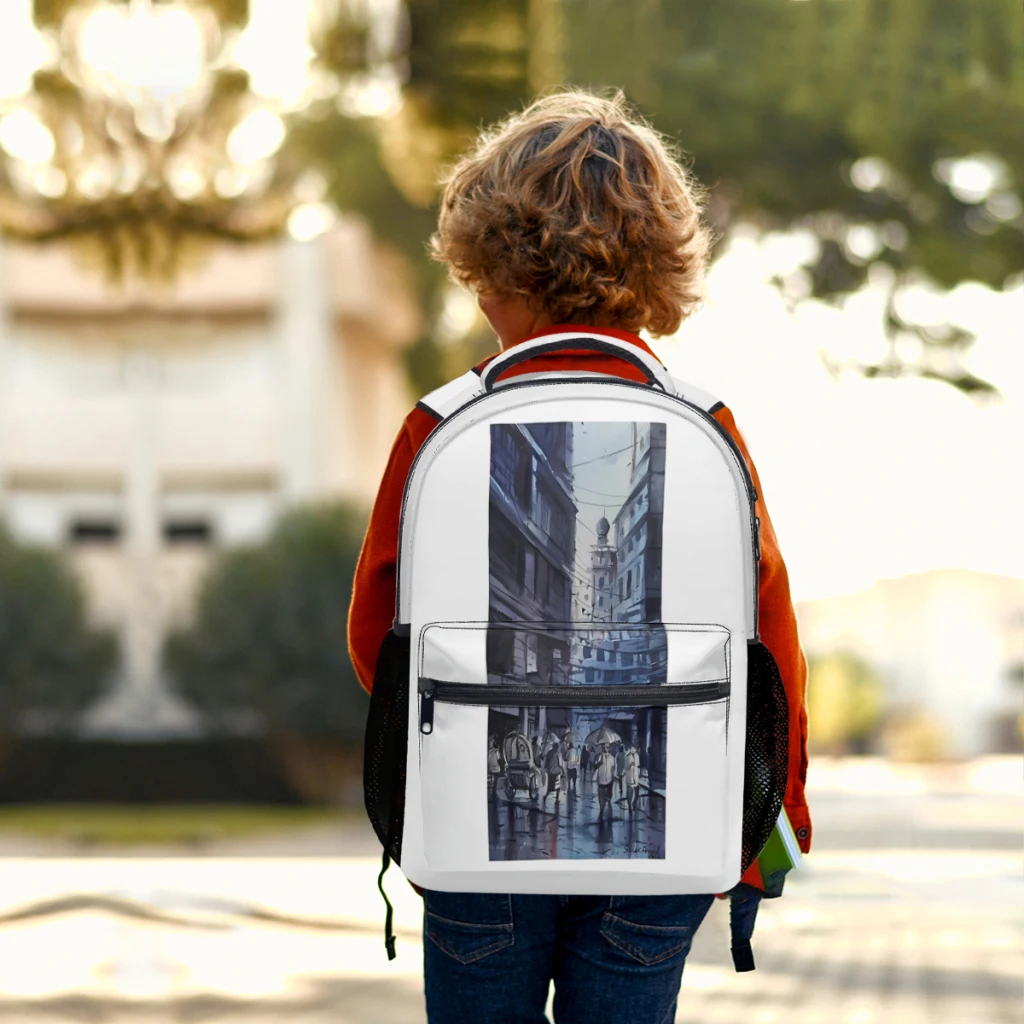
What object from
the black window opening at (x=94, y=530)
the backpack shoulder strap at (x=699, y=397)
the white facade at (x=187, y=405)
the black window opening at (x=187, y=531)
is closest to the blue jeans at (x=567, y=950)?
the backpack shoulder strap at (x=699, y=397)

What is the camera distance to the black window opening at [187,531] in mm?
24656

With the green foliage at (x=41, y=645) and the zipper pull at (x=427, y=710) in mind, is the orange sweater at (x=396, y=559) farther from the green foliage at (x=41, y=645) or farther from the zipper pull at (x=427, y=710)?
the green foliage at (x=41, y=645)

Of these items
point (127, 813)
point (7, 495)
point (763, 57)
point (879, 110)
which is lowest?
point (127, 813)

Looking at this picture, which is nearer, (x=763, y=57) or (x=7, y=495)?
(x=763, y=57)

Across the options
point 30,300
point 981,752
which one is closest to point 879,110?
point 30,300

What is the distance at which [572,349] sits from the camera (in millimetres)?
1727

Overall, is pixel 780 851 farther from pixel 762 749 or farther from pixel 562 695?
pixel 562 695

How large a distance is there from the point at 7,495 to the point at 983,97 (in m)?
17.9

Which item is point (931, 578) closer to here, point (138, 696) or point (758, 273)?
point (138, 696)

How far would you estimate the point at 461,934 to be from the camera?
168cm

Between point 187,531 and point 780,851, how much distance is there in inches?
993

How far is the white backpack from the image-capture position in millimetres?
1612

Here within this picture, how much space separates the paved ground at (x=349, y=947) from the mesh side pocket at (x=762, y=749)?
11.0 feet

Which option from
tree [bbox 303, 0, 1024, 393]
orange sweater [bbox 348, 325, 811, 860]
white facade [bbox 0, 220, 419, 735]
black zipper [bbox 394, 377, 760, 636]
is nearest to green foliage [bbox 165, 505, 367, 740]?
white facade [bbox 0, 220, 419, 735]
